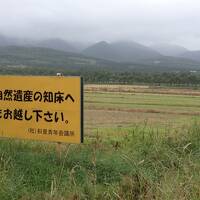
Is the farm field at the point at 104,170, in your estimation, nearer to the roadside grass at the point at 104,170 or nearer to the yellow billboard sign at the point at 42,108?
the roadside grass at the point at 104,170

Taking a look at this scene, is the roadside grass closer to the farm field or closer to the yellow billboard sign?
the farm field

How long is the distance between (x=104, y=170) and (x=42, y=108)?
1.72 metres

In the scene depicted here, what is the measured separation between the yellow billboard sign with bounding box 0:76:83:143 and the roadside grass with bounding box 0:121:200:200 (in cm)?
35

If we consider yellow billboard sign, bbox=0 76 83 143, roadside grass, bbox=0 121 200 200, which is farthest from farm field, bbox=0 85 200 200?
yellow billboard sign, bbox=0 76 83 143

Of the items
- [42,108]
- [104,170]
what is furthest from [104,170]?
[42,108]

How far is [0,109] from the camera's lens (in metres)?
9.70

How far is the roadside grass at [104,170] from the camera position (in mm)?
6328

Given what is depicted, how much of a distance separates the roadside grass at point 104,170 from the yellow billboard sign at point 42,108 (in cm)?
35

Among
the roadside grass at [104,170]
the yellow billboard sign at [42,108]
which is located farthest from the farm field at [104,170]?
the yellow billboard sign at [42,108]

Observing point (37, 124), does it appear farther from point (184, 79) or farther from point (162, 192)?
point (184, 79)

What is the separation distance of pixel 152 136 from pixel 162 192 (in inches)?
188

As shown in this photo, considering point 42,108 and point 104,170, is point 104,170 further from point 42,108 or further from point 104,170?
point 42,108

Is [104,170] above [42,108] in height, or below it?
below

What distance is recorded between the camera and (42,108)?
909 centimetres
